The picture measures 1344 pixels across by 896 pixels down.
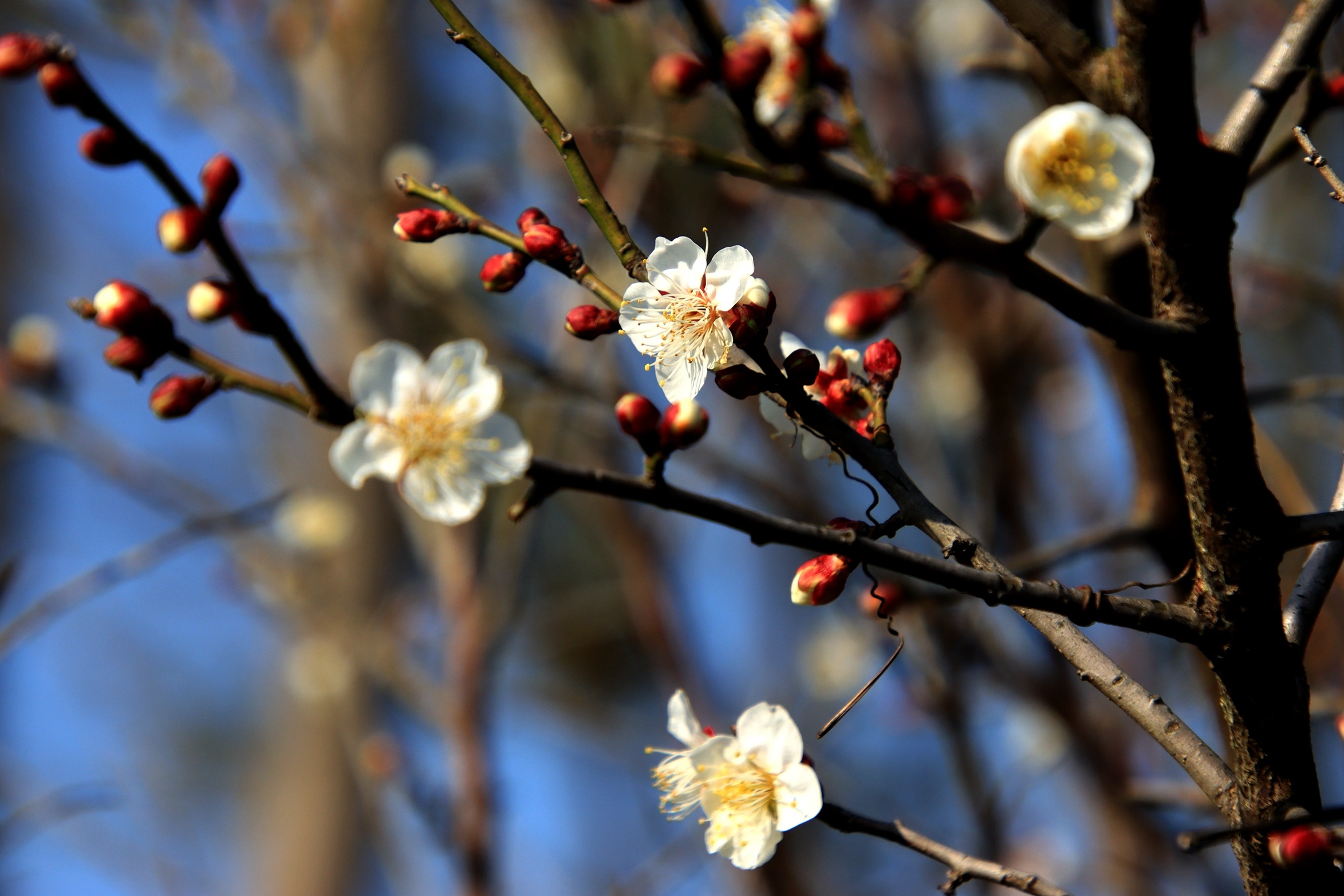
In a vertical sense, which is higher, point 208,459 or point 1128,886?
point 208,459

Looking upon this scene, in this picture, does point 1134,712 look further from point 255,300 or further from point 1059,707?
point 1059,707

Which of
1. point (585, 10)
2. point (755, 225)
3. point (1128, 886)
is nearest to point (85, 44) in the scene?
point (585, 10)

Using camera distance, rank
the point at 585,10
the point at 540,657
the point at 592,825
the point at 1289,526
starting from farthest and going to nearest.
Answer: the point at 540,657, the point at 592,825, the point at 585,10, the point at 1289,526

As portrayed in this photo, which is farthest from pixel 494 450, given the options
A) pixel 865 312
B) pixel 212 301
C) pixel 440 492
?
pixel 865 312

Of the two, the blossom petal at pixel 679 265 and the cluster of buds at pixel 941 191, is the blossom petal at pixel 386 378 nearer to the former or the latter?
the blossom petal at pixel 679 265

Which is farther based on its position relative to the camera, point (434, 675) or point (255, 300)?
point (434, 675)

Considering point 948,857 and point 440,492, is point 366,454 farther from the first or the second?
point 948,857

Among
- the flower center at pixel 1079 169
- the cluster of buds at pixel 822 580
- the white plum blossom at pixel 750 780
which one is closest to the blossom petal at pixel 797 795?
the white plum blossom at pixel 750 780
